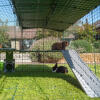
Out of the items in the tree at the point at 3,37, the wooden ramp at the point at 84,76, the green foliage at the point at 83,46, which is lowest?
the wooden ramp at the point at 84,76

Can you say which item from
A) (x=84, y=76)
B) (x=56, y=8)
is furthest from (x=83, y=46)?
(x=84, y=76)

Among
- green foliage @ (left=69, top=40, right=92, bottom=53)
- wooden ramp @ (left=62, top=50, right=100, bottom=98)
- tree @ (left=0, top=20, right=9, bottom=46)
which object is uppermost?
tree @ (left=0, top=20, right=9, bottom=46)

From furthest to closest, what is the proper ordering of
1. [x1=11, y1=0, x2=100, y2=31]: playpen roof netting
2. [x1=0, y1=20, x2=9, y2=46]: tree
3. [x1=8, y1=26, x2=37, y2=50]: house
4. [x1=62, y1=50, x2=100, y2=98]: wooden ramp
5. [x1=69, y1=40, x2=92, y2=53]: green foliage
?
[x1=69, y1=40, x2=92, y2=53]: green foliage, [x1=0, y1=20, x2=9, y2=46]: tree, [x1=8, y1=26, x2=37, y2=50]: house, [x1=11, y1=0, x2=100, y2=31]: playpen roof netting, [x1=62, y1=50, x2=100, y2=98]: wooden ramp

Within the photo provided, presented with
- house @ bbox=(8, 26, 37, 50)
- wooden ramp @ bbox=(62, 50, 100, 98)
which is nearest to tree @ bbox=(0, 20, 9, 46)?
house @ bbox=(8, 26, 37, 50)

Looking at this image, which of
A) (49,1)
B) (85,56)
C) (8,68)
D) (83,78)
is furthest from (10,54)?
(85,56)

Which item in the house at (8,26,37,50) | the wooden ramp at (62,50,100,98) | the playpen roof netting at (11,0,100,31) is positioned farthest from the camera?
the house at (8,26,37,50)

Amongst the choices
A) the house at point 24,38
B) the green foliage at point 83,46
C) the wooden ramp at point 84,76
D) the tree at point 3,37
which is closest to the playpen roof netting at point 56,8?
the wooden ramp at point 84,76

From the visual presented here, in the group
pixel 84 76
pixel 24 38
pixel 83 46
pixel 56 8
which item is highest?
pixel 56 8

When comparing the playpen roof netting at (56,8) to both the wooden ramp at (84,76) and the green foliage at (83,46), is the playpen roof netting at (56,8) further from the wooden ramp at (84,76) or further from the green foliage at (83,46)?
the green foliage at (83,46)

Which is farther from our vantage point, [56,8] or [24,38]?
[24,38]

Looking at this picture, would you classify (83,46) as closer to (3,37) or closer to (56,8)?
(3,37)

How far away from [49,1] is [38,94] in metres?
2.49

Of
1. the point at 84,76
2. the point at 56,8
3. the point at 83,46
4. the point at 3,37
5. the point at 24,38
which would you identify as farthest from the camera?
the point at 24,38

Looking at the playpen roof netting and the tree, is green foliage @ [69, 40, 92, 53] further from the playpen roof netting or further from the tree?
the tree
